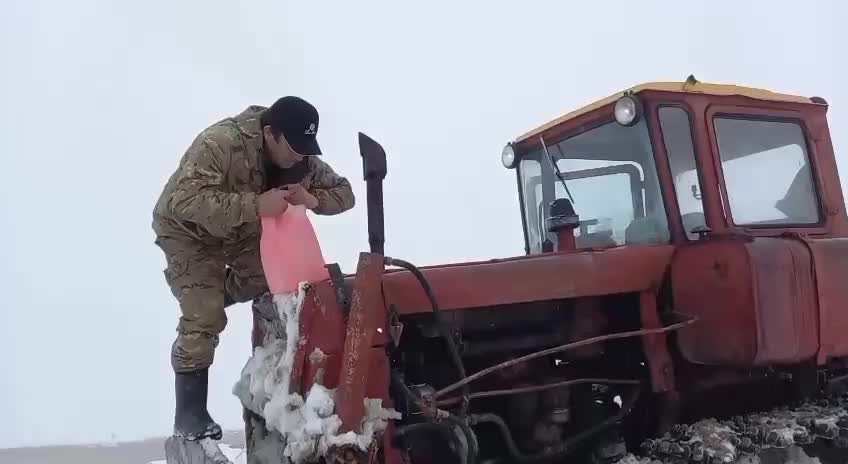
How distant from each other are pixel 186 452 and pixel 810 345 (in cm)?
252

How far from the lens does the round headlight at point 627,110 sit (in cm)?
330

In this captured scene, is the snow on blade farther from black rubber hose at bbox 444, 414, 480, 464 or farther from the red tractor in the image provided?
black rubber hose at bbox 444, 414, 480, 464

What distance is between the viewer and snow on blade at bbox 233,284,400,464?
2312mm

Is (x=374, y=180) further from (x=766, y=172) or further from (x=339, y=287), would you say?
(x=766, y=172)

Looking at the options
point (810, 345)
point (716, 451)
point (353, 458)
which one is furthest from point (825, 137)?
point (353, 458)

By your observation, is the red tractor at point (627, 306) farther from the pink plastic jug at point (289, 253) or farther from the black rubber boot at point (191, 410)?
the black rubber boot at point (191, 410)

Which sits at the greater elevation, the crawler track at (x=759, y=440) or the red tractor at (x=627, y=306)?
the red tractor at (x=627, y=306)

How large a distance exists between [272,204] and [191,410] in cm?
93

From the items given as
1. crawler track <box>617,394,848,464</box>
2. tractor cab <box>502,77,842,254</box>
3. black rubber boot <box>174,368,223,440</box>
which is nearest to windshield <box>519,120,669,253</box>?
tractor cab <box>502,77,842,254</box>

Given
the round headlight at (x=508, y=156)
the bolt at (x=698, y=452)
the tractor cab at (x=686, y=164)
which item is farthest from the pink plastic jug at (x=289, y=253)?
the round headlight at (x=508, y=156)

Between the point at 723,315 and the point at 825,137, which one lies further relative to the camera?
the point at 825,137

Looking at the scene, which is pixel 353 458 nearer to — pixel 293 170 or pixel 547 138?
pixel 293 170

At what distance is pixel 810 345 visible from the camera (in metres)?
3.01

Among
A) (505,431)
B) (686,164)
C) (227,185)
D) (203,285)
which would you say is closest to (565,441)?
(505,431)
